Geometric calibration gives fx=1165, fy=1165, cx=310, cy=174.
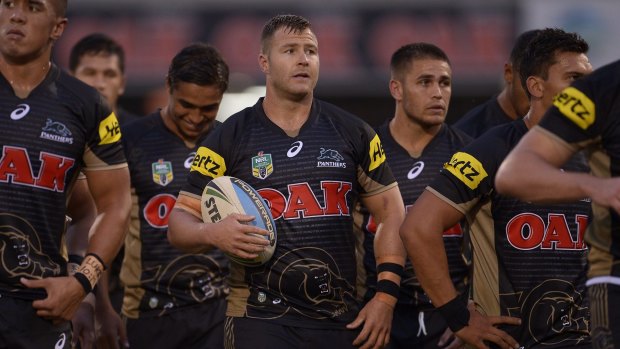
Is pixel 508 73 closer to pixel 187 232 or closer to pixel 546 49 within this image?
pixel 546 49

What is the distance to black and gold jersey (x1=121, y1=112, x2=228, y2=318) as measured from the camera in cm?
818

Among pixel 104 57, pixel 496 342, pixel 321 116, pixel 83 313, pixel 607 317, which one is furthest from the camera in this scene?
pixel 104 57

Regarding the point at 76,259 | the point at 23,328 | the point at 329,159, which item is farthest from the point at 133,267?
the point at 329,159

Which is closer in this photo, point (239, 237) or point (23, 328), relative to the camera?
point (239, 237)

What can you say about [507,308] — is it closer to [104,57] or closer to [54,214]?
[54,214]

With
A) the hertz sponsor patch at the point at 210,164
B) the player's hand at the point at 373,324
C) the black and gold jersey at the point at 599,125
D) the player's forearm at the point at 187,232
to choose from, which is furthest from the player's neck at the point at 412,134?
the black and gold jersey at the point at 599,125

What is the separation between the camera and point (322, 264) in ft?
21.4

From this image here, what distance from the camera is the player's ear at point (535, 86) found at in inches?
261

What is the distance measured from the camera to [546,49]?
664cm

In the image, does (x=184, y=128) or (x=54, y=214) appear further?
(x=184, y=128)

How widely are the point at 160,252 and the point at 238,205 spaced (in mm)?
2077

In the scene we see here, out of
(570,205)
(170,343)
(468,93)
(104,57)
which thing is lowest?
(170,343)

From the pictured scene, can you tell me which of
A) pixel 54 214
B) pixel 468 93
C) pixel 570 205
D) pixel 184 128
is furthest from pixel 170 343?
pixel 468 93

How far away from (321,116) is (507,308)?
5.05 ft
